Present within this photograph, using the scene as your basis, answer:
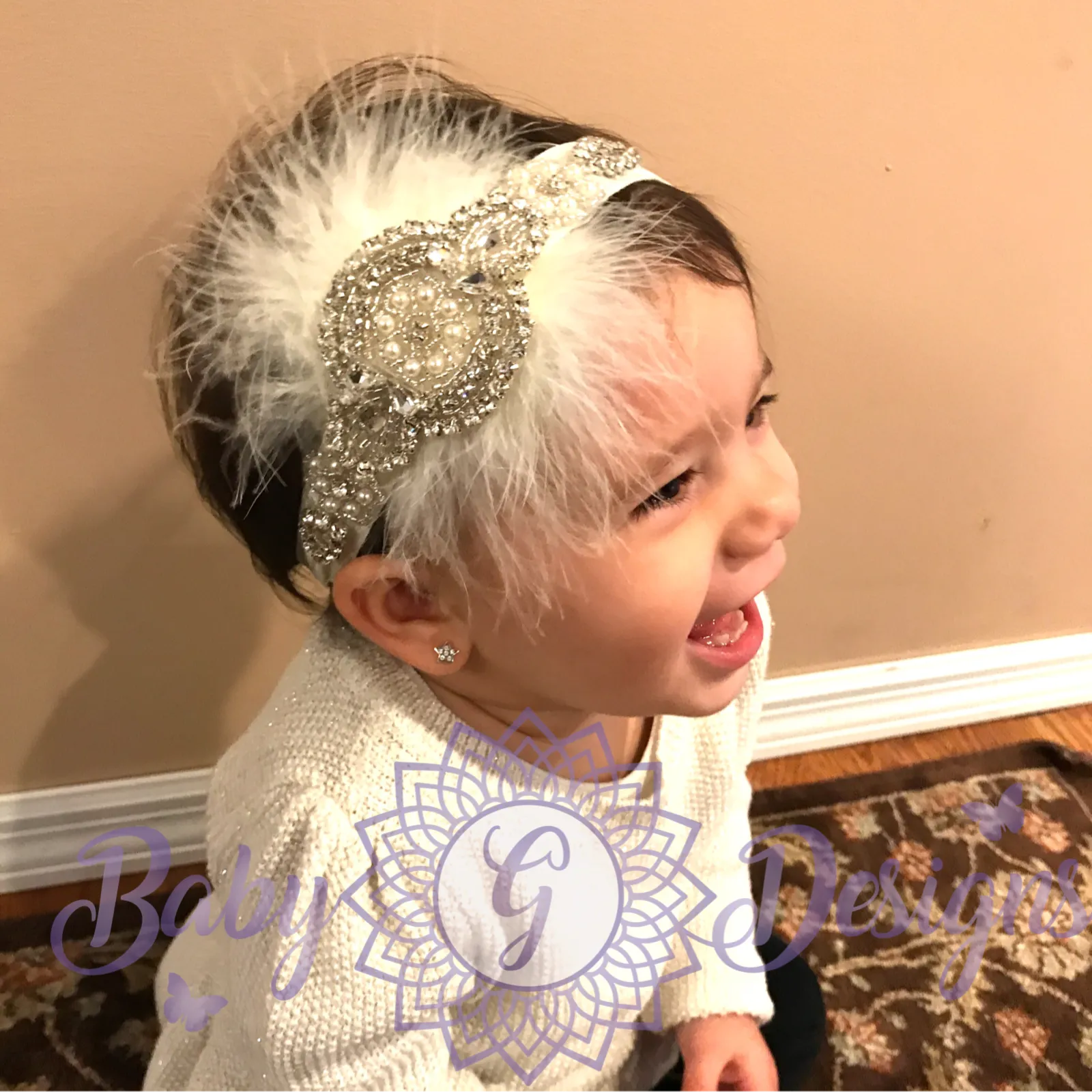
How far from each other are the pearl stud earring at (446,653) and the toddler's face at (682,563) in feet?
0.05

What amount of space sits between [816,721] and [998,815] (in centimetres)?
23

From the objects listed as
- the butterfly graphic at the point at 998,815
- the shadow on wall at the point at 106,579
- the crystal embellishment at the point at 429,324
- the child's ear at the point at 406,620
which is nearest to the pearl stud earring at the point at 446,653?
the child's ear at the point at 406,620

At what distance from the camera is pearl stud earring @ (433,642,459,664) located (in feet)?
1.61

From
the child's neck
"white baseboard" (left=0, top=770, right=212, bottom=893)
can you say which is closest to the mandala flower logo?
the child's neck

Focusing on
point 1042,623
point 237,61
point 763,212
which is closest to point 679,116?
point 763,212

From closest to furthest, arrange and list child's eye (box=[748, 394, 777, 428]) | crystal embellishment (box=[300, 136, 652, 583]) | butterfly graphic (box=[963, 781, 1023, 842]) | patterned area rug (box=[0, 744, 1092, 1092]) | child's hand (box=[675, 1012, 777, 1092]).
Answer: crystal embellishment (box=[300, 136, 652, 583]), child's eye (box=[748, 394, 777, 428]), child's hand (box=[675, 1012, 777, 1092]), patterned area rug (box=[0, 744, 1092, 1092]), butterfly graphic (box=[963, 781, 1023, 842])

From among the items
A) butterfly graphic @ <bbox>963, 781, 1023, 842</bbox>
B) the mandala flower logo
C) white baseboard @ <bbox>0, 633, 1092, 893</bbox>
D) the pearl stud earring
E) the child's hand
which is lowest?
butterfly graphic @ <bbox>963, 781, 1023, 842</bbox>

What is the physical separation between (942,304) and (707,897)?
22.5 inches

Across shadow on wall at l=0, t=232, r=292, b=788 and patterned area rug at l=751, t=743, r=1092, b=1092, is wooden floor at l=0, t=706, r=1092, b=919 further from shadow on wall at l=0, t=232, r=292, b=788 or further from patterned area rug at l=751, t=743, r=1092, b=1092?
shadow on wall at l=0, t=232, r=292, b=788

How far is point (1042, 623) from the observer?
3.88 feet

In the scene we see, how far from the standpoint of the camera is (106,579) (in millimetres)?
782

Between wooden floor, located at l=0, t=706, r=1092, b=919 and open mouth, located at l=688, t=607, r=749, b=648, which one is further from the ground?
open mouth, located at l=688, t=607, r=749, b=648

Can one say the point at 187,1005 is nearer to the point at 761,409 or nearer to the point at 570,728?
the point at 570,728

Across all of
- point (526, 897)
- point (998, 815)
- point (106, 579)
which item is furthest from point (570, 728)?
point (998, 815)
